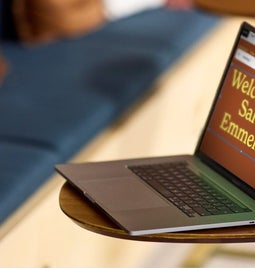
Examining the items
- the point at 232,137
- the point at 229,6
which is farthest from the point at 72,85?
the point at 232,137

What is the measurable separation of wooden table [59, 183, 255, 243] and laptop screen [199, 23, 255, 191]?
16cm

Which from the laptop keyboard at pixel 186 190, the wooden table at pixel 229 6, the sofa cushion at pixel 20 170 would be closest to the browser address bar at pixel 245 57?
the laptop keyboard at pixel 186 190

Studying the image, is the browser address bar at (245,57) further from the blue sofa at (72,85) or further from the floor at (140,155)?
the blue sofa at (72,85)

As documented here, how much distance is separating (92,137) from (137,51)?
0.65 meters

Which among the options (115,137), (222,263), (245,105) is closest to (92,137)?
(115,137)

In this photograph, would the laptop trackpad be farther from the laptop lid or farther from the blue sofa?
the blue sofa

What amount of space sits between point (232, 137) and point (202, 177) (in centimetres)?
9

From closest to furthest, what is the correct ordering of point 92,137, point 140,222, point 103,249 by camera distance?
point 140,222 → point 103,249 → point 92,137

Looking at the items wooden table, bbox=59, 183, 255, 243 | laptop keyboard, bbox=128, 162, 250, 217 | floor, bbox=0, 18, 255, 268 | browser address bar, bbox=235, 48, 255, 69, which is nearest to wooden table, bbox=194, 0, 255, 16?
floor, bbox=0, 18, 255, 268

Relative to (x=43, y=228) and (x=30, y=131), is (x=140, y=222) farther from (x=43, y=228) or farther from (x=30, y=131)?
(x=30, y=131)

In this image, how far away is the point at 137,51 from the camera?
9.57 ft

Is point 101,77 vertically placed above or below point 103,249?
above

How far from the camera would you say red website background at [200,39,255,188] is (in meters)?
1.48

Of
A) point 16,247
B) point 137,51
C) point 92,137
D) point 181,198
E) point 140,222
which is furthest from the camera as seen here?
point 137,51
